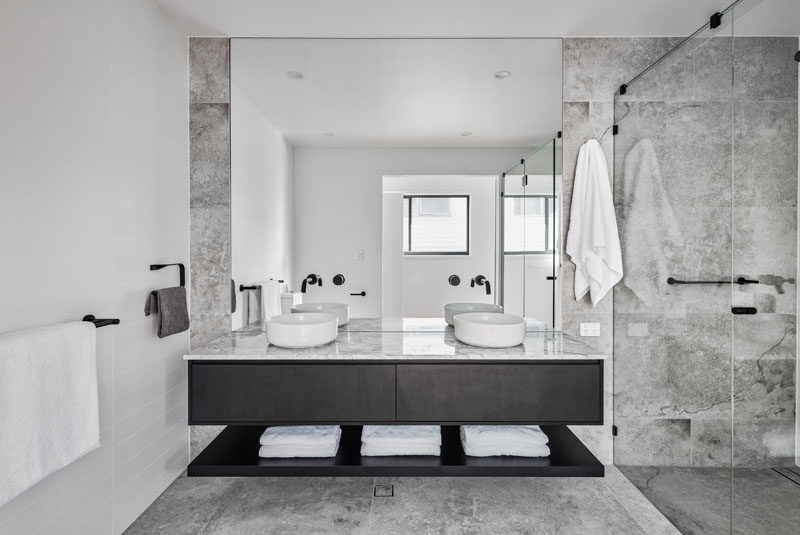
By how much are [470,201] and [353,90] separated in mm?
905

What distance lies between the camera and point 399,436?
1.93m

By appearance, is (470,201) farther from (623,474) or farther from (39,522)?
(39,522)

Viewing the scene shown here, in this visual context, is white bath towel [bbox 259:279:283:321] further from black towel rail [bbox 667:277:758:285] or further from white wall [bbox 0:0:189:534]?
black towel rail [bbox 667:277:758:285]

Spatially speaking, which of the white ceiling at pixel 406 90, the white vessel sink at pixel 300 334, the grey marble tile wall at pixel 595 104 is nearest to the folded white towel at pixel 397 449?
the white vessel sink at pixel 300 334

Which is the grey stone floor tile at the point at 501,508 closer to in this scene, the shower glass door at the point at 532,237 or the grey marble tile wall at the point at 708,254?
the grey marble tile wall at the point at 708,254

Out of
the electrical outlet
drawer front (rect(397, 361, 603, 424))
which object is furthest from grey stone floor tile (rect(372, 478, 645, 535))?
the electrical outlet

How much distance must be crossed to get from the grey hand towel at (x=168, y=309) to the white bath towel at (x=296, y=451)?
734mm

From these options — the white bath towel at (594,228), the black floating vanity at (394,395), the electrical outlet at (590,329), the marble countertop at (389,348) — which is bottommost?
the black floating vanity at (394,395)

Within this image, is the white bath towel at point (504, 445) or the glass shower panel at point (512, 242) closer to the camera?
the white bath towel at point (504, 445)

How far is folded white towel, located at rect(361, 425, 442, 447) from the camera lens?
192cm

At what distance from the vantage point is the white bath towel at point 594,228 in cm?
225

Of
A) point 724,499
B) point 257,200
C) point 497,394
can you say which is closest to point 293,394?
point 497,394

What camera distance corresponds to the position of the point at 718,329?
5.63 ft

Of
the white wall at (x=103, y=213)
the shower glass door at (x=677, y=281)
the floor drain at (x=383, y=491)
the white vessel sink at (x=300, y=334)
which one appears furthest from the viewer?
the floor drain at (x=383, y=491)
